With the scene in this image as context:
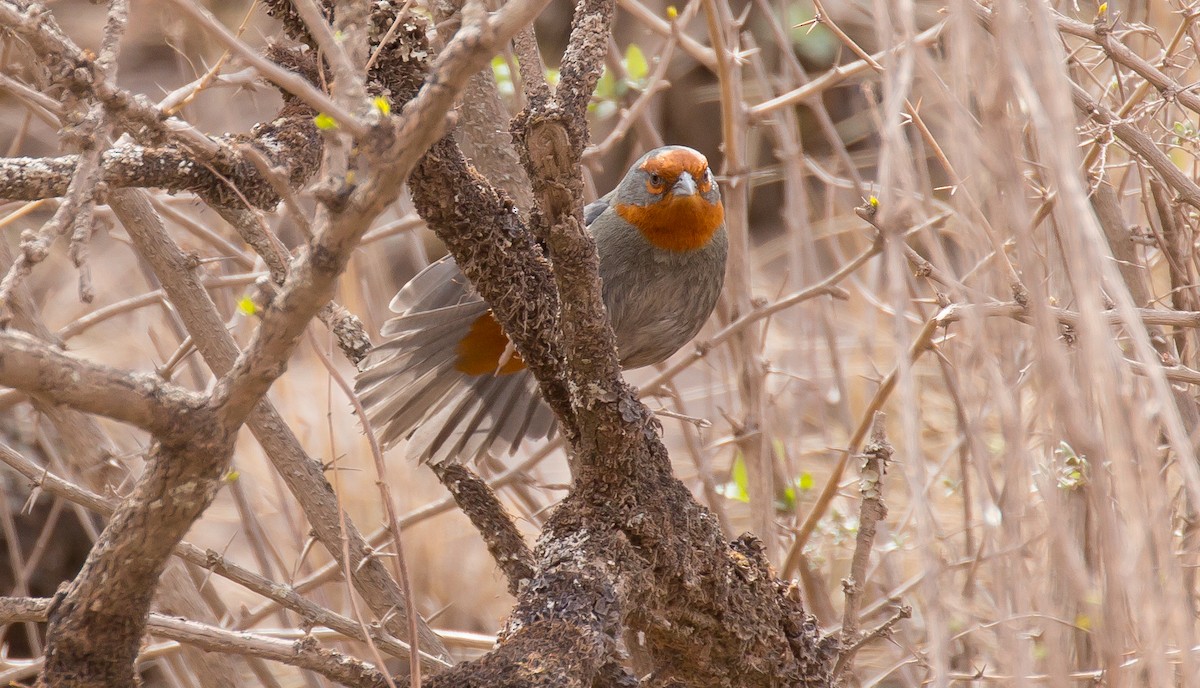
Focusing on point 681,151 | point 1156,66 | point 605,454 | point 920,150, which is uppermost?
point 681,151

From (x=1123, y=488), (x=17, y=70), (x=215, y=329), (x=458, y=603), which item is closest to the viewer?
(x=1123, y=488)

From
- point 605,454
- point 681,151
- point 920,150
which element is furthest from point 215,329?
point 920,150

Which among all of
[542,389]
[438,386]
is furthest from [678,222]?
[542,389]

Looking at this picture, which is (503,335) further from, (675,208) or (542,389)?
(542,389)

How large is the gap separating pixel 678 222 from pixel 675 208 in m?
0.05

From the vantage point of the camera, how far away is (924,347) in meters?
3.06

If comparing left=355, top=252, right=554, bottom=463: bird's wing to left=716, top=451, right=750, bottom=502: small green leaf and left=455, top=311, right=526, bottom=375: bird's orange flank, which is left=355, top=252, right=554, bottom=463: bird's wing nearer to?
left=455, top=311, right=526, bottom=375: bird's orange flank

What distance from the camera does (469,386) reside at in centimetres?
415

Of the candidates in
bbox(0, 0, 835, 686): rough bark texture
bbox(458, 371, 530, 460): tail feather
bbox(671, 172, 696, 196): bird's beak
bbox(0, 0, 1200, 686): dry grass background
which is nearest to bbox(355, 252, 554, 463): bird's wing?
bbox(458, 371, 530, 460): tail feather

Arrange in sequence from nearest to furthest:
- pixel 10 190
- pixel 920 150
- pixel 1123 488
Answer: pixel 1123 488 → pixel 10 190 → pixel 920 150

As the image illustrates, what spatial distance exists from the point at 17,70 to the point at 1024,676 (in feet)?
11.4

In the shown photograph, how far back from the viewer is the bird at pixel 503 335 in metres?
4.02

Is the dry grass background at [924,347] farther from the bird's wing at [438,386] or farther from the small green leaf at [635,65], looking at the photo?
the bird's wing at [438,386]

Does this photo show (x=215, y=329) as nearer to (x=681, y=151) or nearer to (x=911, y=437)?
(x=681, y=151)
